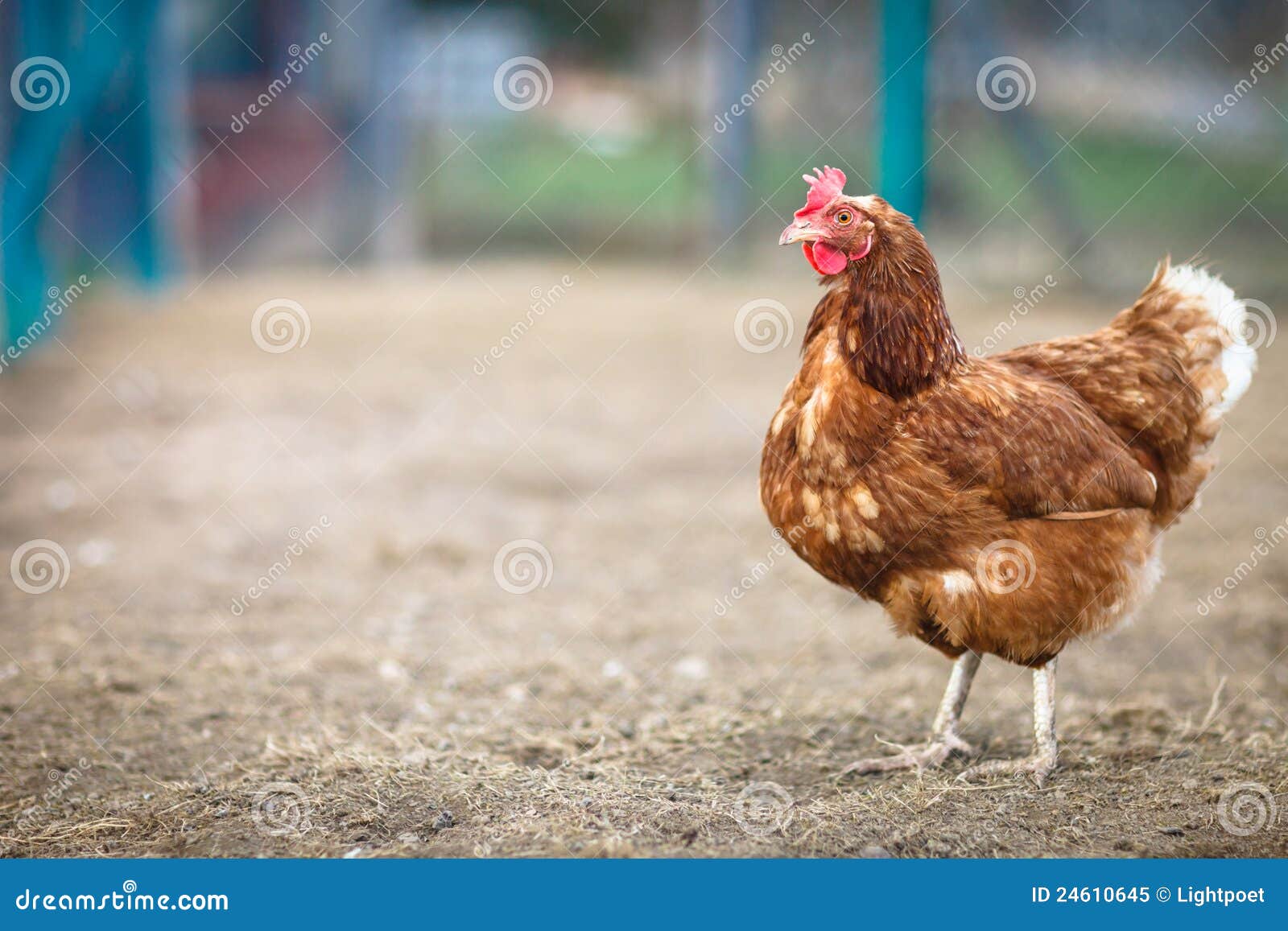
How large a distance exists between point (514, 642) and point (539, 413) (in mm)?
3172

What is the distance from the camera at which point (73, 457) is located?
22.1 feet

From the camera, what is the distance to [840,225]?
2.99 m

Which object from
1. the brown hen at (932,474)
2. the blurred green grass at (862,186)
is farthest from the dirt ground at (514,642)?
the blurred green grass at (862,186)

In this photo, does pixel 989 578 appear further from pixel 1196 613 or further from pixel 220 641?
pixel 220 641

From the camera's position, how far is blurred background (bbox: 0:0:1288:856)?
11.0 feet

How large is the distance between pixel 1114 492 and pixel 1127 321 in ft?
2.34

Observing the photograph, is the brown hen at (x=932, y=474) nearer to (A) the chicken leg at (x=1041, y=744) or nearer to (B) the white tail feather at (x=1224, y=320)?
(A) the chicken leg at (x=1041, y=744)

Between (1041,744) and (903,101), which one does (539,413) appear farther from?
(1041,744)

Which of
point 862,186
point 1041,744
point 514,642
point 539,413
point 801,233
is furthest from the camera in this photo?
point 862,186

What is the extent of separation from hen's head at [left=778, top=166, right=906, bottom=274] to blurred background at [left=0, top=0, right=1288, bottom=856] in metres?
1.48

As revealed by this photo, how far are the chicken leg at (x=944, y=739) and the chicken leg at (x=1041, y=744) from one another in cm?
14

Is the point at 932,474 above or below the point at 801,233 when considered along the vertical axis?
below

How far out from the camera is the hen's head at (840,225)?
2.98m

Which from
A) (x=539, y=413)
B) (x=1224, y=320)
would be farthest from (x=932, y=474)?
(x=539, y=413)
